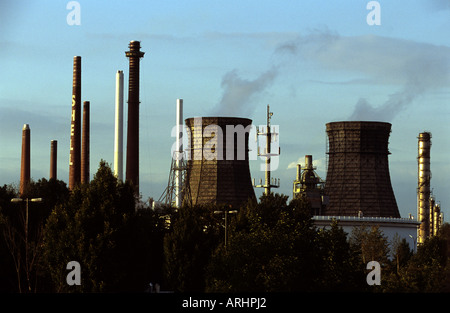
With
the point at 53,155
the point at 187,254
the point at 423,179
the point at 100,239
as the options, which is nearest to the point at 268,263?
the point at 100,239

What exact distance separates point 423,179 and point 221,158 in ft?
108

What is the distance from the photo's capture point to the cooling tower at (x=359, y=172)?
146m

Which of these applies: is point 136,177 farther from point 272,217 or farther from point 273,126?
point 272,217

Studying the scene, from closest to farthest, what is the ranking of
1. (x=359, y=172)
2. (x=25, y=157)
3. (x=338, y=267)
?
(x=338, y=267)
(x=25, y=157)
(x=359, y=172)

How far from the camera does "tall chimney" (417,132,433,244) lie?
5507 inches

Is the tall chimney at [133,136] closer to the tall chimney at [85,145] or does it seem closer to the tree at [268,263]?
the tall chimney at [85,145]

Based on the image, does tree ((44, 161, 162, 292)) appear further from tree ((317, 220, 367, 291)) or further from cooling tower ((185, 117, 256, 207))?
cooling tower ((185, 117, 256, 207))

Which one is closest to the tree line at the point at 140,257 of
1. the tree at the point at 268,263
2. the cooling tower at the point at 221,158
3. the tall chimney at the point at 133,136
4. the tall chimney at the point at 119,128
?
the tree at the point at 268,263

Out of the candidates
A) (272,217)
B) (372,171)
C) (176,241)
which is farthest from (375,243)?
(372,171)

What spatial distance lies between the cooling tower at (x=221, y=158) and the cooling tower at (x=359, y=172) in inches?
564

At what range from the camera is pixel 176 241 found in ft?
217

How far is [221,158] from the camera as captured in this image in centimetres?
14662

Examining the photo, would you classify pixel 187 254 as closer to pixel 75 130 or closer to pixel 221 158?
pixel 75 130

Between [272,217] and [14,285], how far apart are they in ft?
68.0
